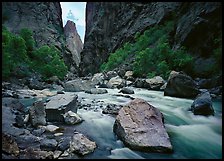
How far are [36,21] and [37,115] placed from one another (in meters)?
60.0

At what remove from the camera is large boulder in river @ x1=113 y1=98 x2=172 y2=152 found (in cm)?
502

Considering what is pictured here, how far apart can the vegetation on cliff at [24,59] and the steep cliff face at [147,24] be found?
14.8m

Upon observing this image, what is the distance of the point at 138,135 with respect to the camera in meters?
5.21

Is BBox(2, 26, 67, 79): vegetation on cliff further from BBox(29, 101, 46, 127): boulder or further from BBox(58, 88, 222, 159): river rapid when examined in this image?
BBox(58, 88, 222, 159): river rapid

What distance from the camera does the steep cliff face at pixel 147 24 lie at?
19.0 meters

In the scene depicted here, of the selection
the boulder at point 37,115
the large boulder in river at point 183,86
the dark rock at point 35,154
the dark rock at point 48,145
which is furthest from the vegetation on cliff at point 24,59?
the dark rock at point 35,154

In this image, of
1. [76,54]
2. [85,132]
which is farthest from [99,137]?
[76,54]

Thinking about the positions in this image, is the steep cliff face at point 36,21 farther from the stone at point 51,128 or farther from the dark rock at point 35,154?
the dark rock at point 35,154

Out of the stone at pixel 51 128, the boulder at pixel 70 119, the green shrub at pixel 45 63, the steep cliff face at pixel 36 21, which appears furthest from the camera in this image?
the steep cliff face at pixel 36 21

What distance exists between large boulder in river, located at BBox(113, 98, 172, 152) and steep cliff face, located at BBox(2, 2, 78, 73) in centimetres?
5227

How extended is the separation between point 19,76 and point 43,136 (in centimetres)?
1675

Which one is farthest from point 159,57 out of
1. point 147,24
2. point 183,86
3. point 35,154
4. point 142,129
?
point 35,154

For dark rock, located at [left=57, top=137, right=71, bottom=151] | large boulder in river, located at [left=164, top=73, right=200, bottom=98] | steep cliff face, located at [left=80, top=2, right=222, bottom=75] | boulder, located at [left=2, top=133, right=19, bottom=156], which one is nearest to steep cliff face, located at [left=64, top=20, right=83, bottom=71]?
steep cliff face, located at [left=80, top=2, right=222, bottom=75]

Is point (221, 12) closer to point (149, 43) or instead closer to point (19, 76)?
point (149, 43)
